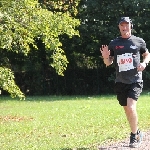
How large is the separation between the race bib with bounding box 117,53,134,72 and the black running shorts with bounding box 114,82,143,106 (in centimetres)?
26

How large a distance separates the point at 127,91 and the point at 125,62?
18.7 inches

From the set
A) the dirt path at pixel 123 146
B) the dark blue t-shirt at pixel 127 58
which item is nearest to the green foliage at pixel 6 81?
the dirt path at pixel 123 146

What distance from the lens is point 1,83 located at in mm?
11984

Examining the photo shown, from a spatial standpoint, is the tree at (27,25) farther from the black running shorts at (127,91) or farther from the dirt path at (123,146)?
the black running shorts at (127,91)

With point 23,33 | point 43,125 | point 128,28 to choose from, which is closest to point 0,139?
point 43,125

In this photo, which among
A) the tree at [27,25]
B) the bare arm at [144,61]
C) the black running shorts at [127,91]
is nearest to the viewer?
the bare arm at [144,61]

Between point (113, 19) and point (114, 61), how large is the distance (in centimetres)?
1997

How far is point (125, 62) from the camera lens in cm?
664

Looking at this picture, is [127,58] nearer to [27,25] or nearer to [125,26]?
[125,26]

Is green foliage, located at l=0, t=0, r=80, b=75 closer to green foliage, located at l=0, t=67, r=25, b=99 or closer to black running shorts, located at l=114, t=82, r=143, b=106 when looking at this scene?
green foliage, located at l=0, t=67, r=25, b=99

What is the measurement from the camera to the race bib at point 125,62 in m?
6.63

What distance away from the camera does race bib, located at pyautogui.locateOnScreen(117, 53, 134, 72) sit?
6.63m

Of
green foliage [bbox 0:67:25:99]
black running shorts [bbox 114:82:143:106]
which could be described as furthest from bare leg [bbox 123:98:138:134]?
green foliage [bbox 0:67:25:99]

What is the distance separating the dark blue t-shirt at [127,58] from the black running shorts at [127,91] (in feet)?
0.22
